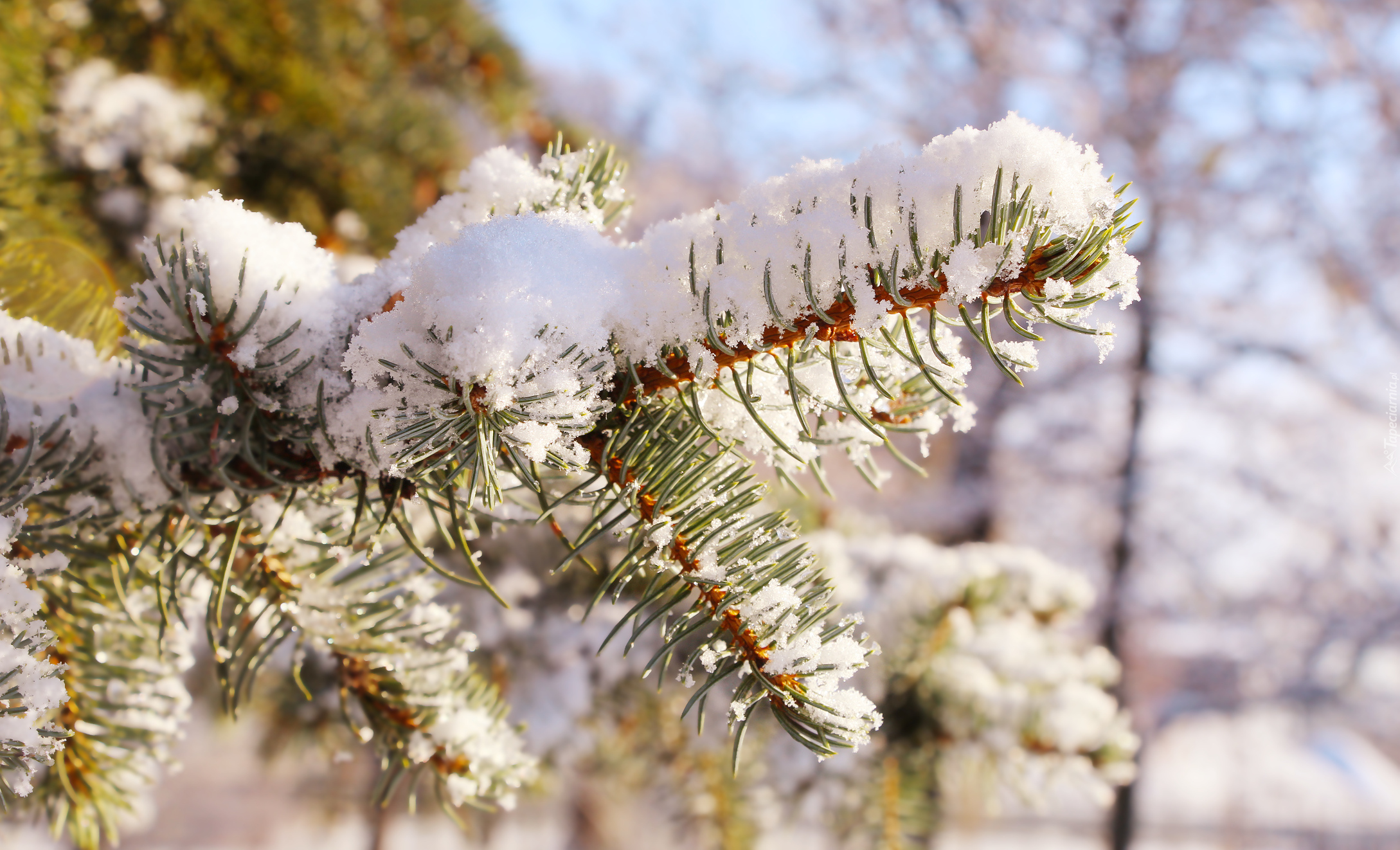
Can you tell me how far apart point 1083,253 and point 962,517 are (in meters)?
4.57

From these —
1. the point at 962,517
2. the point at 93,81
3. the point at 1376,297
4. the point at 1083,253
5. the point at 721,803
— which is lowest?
the point at 721,803

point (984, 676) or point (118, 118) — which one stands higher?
point (118, 118)

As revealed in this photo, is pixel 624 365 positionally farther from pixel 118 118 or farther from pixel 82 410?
pixel 118 118

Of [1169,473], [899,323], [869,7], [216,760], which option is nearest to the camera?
[899,323]

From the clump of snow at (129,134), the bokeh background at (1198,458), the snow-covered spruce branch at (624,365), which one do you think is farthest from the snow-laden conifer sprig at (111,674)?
the bokeh background at (1198,458)

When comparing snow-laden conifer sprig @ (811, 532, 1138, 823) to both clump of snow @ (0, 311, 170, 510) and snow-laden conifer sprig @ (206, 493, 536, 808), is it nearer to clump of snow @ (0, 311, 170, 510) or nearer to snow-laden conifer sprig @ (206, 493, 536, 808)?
snow-laden conifer sprig @ (206, 493, 536, 808)

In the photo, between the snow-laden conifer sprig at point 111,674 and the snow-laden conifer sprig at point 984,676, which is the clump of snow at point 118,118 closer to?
the snow-laden conifer sprig at point 111,674

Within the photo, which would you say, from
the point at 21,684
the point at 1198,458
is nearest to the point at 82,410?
the point at 21,684

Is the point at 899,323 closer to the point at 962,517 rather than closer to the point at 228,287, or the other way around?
the point at 228,287

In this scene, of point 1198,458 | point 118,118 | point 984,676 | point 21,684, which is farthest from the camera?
point 1198,458

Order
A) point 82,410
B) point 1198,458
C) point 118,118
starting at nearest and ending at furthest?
point 82,410, point 118,118, point 1198,458

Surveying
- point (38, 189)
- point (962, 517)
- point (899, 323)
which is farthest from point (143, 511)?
point (962, 517)

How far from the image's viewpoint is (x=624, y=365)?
39 centimetres

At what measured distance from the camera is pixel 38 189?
1.01 metres
